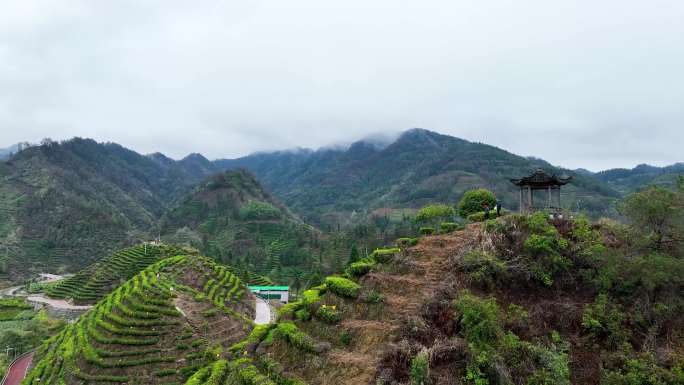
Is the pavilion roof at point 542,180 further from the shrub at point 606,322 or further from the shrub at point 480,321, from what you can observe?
the shrub at point 480,321

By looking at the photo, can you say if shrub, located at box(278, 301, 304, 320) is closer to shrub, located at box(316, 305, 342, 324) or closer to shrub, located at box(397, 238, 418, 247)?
shrub, located at box(316, 305, 342, 324)

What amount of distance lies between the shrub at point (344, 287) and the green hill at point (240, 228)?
67.5 metres

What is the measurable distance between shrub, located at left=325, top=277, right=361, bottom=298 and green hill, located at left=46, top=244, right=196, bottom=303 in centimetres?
4619

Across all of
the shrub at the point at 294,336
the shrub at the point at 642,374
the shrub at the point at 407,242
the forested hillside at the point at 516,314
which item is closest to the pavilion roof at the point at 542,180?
the forested hillside at the point at 516,314

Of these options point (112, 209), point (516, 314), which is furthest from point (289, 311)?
point (112, 209)

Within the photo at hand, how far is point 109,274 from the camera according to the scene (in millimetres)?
58094

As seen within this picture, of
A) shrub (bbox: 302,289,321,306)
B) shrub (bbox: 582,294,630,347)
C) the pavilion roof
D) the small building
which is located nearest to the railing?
the small building

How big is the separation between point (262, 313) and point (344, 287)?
1266 inches

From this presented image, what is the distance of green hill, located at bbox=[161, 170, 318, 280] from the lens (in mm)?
100938

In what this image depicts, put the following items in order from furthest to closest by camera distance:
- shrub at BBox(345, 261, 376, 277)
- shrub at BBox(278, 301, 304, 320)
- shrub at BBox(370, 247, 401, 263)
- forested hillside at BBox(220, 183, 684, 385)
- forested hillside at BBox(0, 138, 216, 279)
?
forested hillside at BBox(0, 138, 216, 279), shrub at BBox(370, 247, 401, 263), shrub at BBox(345, 261, 376, 277), shrub at BBox(278, 301, 304, 320), forested hillside at BBox(220, 183, 684, 385)

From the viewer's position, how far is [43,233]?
103375 mm

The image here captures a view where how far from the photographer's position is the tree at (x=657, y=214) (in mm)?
16641

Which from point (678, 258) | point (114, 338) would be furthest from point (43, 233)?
point (678, 258)

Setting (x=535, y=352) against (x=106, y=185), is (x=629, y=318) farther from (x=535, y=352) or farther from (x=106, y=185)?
(x=106, y=185)
